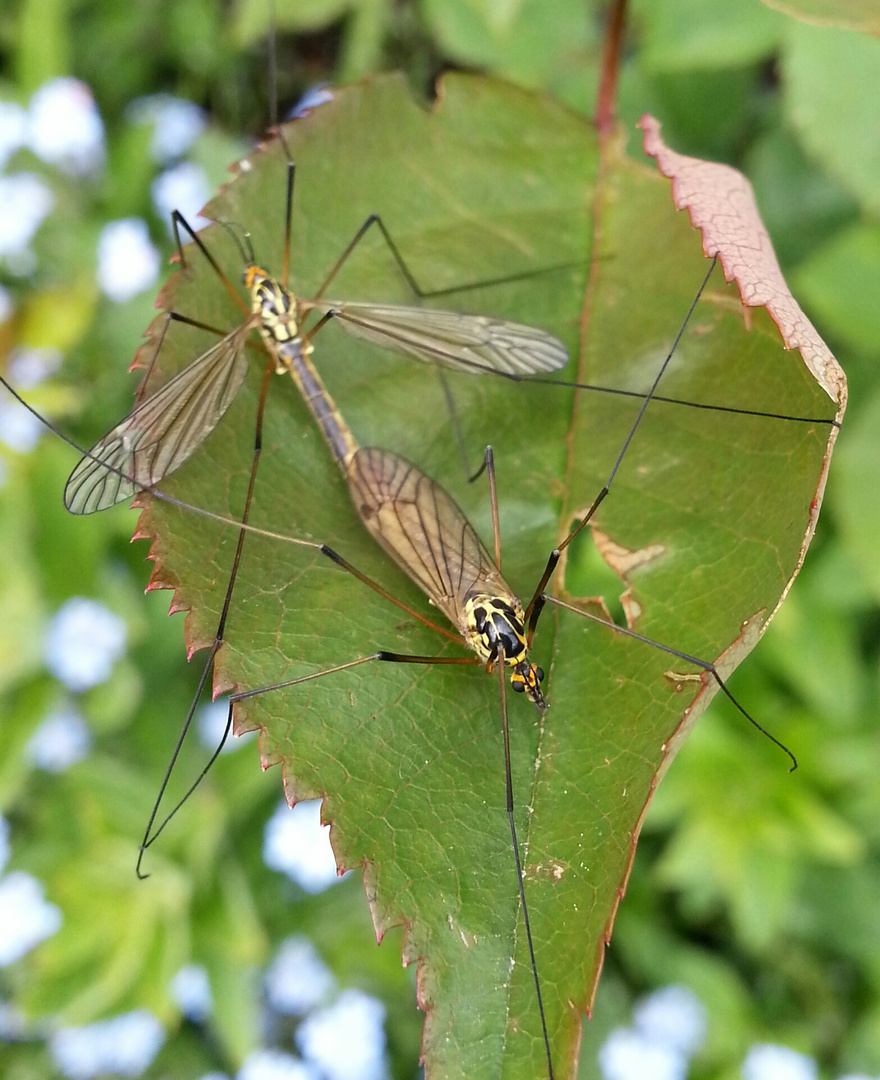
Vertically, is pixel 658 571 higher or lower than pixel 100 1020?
higher

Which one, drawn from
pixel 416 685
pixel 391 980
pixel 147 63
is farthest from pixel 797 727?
pixel 147 63

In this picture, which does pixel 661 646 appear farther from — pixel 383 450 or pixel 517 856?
pixel 383 450

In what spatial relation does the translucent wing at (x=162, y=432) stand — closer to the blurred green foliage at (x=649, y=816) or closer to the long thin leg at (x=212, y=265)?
the long thin leg at (x=212, y=265)

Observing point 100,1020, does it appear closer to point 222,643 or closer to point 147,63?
point 222,643

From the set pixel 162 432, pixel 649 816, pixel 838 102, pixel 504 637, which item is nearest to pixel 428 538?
pixel 504 637

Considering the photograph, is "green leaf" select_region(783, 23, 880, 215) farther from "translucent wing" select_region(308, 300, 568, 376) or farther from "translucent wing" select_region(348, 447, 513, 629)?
"translucent wing" select_region(348, 447, 513, 629)

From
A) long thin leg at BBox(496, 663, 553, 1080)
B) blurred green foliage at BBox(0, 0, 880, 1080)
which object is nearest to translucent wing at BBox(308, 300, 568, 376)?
long thin leg at BBox(496, 663, 553, 1080)
